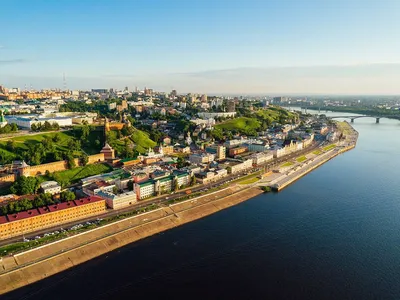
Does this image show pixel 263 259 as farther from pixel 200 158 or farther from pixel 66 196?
pixel 200 158

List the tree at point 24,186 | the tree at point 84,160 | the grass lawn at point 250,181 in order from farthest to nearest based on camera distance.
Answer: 1. the tree at point 84,160
2. the grass lawn at point 250,181
3. the tree at point 24,186

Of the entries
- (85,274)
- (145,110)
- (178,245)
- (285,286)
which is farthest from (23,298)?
(145,110)

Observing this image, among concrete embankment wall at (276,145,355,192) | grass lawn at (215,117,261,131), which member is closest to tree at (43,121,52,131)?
concrete embankment wall at (276,145,355,192)

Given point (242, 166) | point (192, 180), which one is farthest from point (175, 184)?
point (242, 166)

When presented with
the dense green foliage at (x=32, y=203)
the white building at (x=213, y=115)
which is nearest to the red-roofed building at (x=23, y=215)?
the dense green foliage at (x=32, y=203)

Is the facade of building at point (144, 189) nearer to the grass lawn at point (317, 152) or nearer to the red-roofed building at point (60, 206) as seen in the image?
the red-roofed building at point (60, 206)

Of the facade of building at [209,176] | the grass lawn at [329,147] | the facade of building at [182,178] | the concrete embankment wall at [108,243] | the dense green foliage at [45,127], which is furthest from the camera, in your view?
the grass lawn at [329,147]
